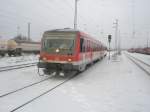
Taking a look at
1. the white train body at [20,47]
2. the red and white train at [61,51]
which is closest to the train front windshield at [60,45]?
the red and white train at [61,51]

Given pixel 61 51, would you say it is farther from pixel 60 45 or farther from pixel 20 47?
pixel 20 47

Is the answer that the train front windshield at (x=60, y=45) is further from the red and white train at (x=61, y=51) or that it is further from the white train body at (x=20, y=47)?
the white train body at (x=20, y=47)

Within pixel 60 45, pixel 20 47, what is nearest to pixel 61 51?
pixel 60 45

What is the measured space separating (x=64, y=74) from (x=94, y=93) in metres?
5.23

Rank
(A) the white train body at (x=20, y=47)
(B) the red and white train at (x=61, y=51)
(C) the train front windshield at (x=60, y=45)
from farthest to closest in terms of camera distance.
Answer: (A) the white train body at (x=20, y=47) < (C) the train front windshield at (x=60, y=45) < (B) the red and white train at (x=61, y=51)

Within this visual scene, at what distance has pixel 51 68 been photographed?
42.1 feet

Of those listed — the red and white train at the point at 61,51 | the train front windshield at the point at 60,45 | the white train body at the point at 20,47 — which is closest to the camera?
the red and white train at the point at 61,51

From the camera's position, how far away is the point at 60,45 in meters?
12.8

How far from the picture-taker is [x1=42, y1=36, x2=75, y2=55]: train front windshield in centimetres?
1270

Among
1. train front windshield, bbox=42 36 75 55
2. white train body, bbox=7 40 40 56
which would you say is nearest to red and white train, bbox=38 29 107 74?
train front windshield, bbox=42 36 75 55

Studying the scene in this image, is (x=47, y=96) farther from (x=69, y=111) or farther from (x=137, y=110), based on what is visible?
(x=137, y=110)

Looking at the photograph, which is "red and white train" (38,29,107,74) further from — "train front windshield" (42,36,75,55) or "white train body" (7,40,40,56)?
"white train body" (7,40,40,56)

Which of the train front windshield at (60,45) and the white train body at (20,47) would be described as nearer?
the train front windshield at (60,45)

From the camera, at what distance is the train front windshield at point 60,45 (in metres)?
12.7
